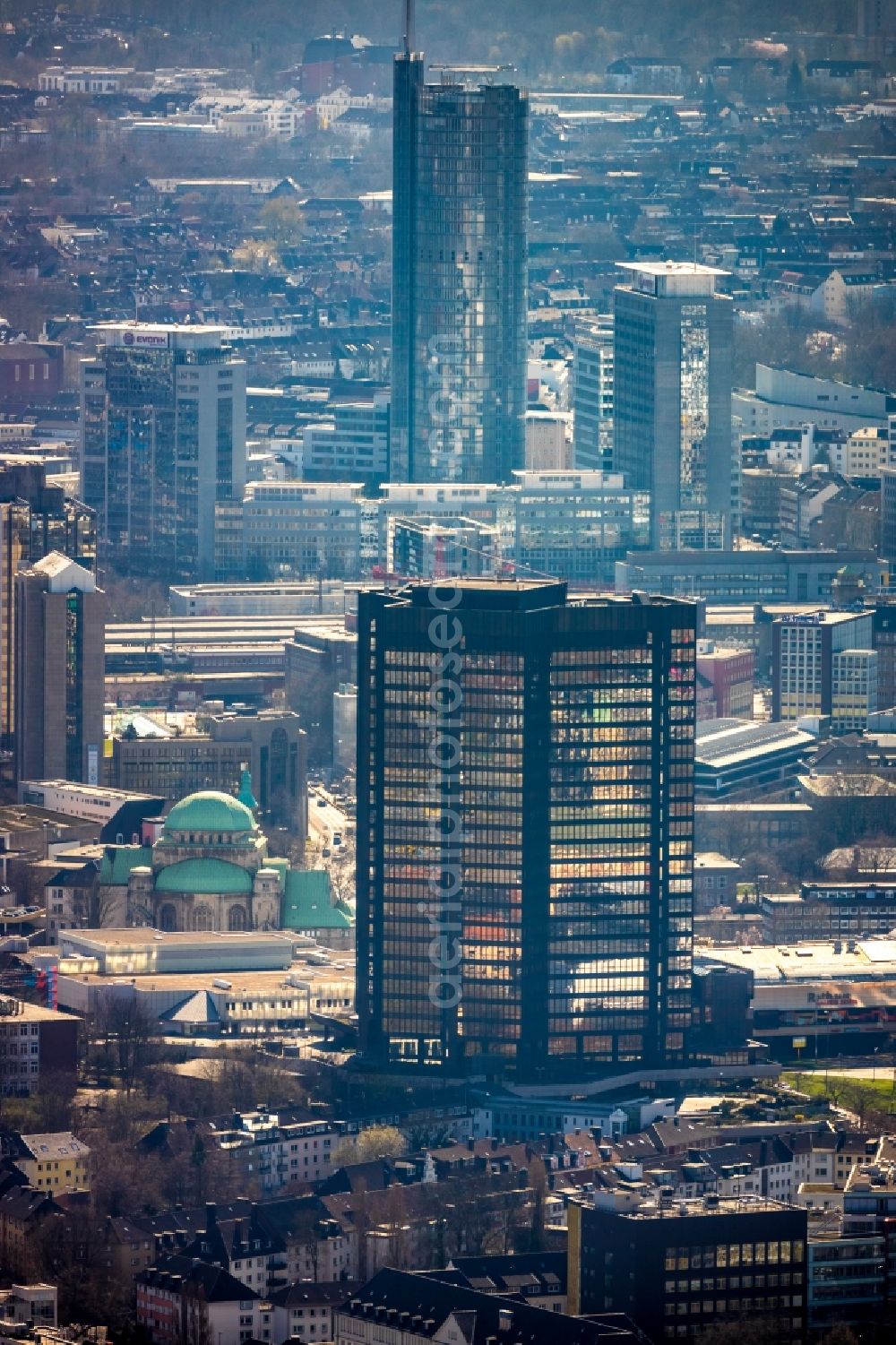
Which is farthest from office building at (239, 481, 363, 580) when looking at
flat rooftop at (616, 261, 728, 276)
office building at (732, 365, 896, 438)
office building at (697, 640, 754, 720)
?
office building at (697, 640, 754, 720)

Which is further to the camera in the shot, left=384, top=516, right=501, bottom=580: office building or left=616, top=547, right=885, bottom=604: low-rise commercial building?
left=616, top=547, right=885, bottom=604: low-rise commercial building

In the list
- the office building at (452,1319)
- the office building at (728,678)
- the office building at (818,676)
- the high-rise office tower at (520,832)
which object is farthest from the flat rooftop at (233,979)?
the office building at (818,676)

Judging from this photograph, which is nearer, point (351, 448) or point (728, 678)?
point (728, 678)

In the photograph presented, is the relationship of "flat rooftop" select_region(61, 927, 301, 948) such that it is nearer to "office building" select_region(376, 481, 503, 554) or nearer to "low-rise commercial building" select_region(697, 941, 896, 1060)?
"low-rise commercial building" select_region(697, 941, 896, 1060)

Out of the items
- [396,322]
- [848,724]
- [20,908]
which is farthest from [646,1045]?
[396,322]

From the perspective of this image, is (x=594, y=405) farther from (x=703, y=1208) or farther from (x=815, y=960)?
(x=703, y=1208)

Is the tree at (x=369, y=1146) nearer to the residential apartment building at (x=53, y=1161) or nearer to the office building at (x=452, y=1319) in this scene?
the residential apartment building at (x=53, y=1161)

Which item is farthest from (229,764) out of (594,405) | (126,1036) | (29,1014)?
(594,405)
